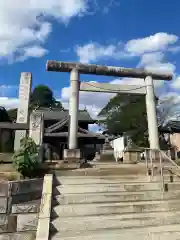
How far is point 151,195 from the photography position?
575 cm

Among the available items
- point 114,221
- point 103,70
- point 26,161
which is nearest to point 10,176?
point 26,161

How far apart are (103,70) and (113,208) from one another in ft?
28.8

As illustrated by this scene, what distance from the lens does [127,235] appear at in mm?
4242

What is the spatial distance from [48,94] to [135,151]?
44.5 m

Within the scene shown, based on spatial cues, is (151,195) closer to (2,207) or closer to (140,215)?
(140,215)

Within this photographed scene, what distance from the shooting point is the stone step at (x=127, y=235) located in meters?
4.16

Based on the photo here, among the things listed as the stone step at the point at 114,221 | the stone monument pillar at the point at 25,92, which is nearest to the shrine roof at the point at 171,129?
the stone monument pillar at the point at 25,92

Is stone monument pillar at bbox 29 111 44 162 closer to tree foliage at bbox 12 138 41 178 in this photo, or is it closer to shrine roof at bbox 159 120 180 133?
tree foliage at bbox 12 138 41 178

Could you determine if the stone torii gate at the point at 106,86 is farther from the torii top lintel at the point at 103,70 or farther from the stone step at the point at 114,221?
the stone step at the point at 114,221

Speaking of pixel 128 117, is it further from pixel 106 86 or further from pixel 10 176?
pixel 10 176

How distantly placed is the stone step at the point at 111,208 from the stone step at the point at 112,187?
2.00ft

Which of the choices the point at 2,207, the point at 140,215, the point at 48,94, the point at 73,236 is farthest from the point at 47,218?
the point at 48,94

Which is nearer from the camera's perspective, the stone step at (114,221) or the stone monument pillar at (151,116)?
the stone step at (114,221)

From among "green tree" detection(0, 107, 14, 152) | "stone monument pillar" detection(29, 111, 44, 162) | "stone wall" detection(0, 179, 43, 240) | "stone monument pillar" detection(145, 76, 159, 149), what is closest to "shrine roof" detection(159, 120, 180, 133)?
"stone monument pillar" detection(145, 76, 159, 149)
